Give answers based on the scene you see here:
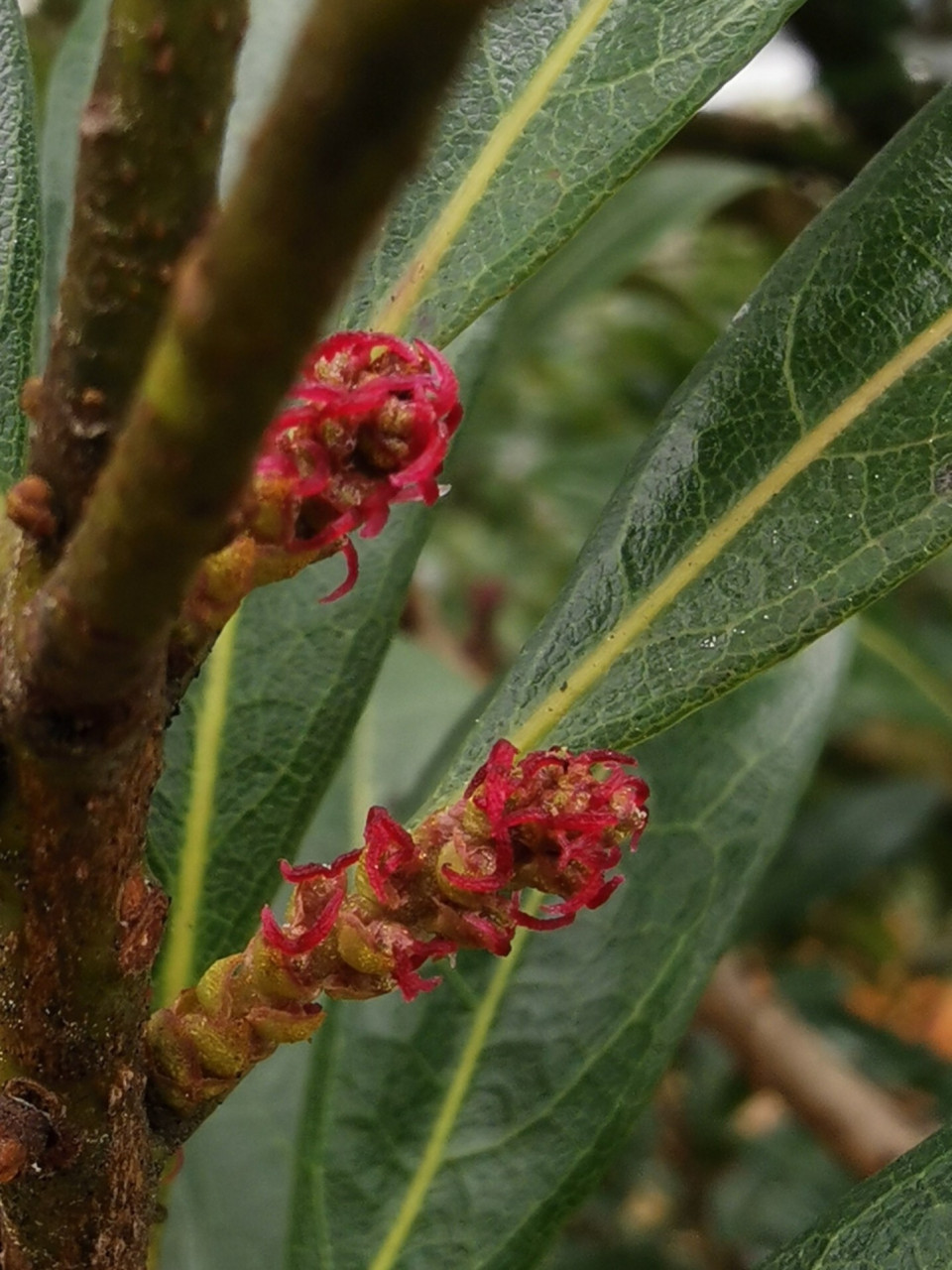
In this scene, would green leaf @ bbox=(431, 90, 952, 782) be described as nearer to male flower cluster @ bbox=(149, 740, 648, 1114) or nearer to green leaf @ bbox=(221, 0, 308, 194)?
male flower cluster @ bbox=(149, 740, 648, 1114)

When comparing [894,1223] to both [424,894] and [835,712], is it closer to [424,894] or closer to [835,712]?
[424,894]

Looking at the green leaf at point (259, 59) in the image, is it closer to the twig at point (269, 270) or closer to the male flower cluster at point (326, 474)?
the male flower cluster at point (326, 474)

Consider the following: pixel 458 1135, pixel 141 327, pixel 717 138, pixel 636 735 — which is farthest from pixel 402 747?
pixel 717 138

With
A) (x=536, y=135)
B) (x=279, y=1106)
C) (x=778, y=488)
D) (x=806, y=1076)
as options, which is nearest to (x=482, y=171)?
(x=536, y=135)

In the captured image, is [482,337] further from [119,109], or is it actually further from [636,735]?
[119,109]

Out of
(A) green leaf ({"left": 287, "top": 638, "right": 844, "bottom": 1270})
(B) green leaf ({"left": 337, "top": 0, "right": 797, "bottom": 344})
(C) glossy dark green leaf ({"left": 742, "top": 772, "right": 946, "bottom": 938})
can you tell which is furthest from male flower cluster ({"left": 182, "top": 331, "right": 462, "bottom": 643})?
(C) glossy dark green leaf ({"left": 742, "top": 772, "right": 946, "bottom": 938})

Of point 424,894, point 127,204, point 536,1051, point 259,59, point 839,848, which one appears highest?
point 127,204
